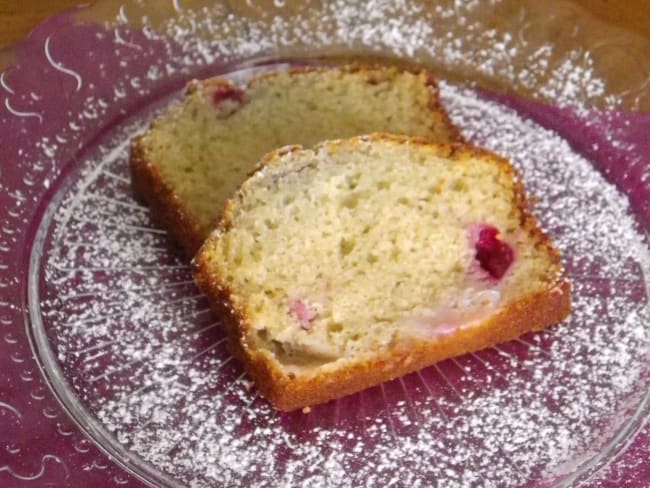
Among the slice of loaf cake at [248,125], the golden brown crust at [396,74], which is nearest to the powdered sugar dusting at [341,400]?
the slice of loaf cake at [248,125]

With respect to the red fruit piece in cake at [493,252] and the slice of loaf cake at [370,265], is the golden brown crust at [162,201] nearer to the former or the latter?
the slice of loaf cake at [370,265]

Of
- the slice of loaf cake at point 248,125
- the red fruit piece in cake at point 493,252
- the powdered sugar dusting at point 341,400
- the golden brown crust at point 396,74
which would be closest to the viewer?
the powdered sugar dusting at point 341,400

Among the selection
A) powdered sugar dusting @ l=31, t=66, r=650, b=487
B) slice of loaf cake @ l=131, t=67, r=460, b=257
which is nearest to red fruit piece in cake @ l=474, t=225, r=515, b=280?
powdered sugar dusting @ l=31, t=66, r=650, b=487

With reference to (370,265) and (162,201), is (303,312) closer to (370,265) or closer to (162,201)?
(370,265)

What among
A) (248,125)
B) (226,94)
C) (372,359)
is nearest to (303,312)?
(372,359)

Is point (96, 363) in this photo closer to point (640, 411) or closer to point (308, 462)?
point (308, 462)

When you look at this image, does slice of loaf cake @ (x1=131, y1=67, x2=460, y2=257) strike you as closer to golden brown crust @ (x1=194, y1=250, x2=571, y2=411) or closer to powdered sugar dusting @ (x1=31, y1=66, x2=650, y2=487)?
powdered sugar dusting @ (x1=31, y1=66, x2=650, y2=487)
